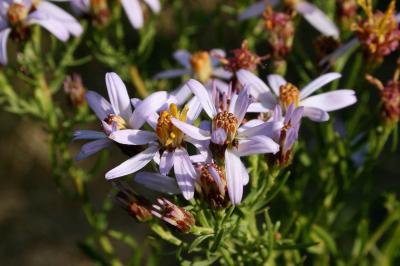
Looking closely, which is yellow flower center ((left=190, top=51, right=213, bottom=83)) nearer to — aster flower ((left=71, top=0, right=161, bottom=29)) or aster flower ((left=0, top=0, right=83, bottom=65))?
aster flower ((left=71, top=0, right=161, bottom=29))

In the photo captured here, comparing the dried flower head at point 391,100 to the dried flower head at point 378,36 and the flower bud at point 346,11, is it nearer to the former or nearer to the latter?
the dried flower head at point 378,36

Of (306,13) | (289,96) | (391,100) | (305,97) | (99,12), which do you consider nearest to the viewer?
(289,96)

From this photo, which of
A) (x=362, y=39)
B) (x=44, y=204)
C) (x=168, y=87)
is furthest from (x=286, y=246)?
(x=44, y=204)

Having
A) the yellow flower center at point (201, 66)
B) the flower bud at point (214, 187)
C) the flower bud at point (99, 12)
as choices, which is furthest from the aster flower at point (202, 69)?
the flower bud at point (214, 187)

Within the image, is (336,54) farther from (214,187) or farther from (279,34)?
(214,187)

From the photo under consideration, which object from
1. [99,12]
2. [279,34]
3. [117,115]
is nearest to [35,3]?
[99,12]

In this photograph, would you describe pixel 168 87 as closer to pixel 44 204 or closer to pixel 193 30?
pixel 193 30

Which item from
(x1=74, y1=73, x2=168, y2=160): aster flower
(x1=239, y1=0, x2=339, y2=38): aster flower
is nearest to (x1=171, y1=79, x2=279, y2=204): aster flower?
(x1=74, y1=73, x2=168, y2=160): aster flower
